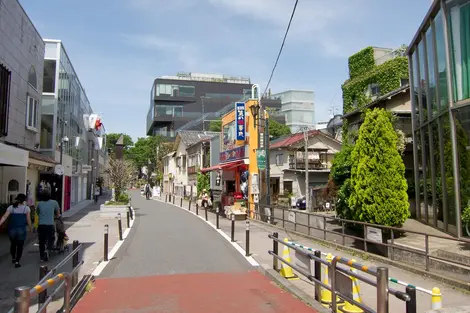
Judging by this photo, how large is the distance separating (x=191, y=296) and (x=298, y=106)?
8705cm

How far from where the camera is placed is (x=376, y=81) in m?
27.3

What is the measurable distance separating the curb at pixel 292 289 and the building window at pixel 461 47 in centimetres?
675

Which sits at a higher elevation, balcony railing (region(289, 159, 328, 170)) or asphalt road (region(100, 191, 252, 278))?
balcony railing (region(289, 159, 328, 170))

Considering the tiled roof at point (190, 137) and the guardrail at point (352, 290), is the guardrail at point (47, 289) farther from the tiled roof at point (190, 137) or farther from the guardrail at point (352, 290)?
the tiled roof at point (190, 137)

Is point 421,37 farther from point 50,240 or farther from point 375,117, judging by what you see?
point 50,240

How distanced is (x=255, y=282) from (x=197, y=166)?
3533 cm

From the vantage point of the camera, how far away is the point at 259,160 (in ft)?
71.1

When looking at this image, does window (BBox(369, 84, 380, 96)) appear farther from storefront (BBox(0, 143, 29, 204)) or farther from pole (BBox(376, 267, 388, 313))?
pole (BBox(376, 267, 388, 313))

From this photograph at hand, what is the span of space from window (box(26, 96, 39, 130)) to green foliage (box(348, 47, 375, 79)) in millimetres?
21184

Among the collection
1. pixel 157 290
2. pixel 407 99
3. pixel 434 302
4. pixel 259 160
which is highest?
pixel 407 99

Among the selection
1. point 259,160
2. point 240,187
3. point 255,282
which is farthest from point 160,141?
point 255,282

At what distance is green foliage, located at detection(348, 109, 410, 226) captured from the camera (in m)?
11.3

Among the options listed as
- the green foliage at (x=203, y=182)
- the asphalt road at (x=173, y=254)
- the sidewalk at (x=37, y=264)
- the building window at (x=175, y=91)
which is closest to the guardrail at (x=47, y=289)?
the sidewalk at (x=37, y=264)

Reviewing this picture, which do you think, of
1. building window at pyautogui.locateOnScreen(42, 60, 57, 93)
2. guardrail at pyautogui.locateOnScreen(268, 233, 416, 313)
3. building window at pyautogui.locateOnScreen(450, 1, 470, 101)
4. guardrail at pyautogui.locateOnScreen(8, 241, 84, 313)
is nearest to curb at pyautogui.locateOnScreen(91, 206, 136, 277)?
guardrail at pyautogui.locateOnScreen(8, 241, 84, 313)
